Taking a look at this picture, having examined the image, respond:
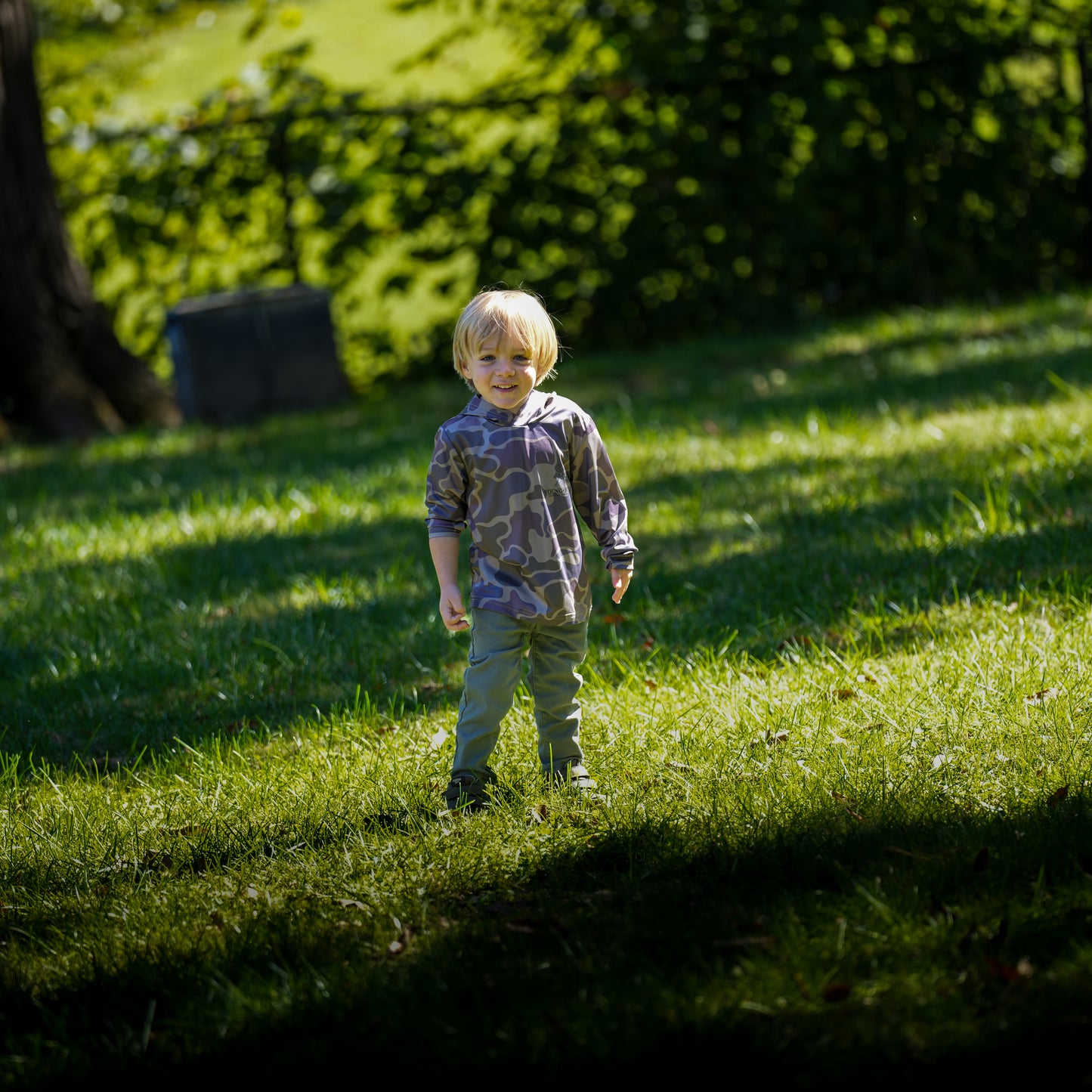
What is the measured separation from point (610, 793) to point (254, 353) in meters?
6.69

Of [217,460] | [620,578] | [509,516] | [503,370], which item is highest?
[503,370]

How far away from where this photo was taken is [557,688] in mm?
3334

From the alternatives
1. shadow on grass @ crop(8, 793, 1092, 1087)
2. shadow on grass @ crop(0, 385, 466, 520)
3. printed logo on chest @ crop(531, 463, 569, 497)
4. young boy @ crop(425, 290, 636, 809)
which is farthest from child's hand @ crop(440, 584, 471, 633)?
shadow on grass @ crop(0, 385, 466, 520)

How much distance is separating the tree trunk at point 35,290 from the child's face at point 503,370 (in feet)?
21.0

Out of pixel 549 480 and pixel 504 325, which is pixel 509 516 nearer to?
pixel 549 480

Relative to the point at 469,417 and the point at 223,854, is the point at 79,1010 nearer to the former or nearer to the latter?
the point at 223,854

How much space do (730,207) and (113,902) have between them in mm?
8466

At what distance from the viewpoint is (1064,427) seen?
620 centimetres

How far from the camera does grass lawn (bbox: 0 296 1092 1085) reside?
2439 mm

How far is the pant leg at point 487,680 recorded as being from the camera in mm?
3201

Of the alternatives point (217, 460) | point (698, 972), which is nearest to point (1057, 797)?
point (698, 972)

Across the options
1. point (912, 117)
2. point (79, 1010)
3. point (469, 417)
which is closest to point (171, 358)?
point (912, 117)

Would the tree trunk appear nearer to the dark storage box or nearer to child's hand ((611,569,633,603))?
the dark storage box

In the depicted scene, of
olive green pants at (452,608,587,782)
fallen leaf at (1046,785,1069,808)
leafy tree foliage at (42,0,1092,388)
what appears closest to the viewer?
fallen leaf at (1046,785,1069,808)
